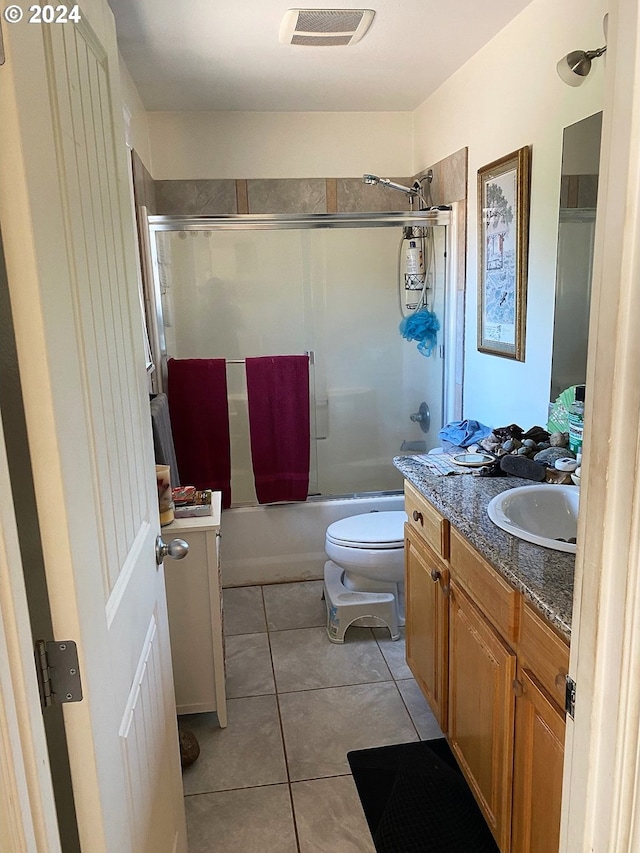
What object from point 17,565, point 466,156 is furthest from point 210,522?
point 466,156

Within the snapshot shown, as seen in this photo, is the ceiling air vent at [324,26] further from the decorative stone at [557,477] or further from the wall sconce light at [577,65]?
the decorative stone at [557,477]

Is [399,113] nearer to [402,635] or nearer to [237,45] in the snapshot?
[237,45]

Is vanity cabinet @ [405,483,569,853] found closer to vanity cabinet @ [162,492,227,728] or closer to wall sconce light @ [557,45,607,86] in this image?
vanity cabinet @ [162,492,227,728]

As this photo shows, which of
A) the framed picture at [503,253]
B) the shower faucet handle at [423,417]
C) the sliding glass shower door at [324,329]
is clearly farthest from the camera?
the shower faucet handle at [423,417]

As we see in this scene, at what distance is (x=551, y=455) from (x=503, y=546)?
0.62 m

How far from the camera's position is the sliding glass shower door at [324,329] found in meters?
3.31

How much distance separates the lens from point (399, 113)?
3.53 m

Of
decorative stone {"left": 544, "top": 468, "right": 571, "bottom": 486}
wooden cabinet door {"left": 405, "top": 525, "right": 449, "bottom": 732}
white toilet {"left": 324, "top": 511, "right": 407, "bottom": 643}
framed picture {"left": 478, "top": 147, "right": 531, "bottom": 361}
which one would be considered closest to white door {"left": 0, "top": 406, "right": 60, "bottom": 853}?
wooden cabinet door {"left": 405, "top": 525, "right": 449, "bottom": 732}

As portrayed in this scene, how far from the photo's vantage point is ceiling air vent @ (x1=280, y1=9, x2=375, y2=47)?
7.26ft

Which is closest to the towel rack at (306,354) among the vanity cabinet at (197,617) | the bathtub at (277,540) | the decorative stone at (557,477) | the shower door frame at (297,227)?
the shower door frame at (297,227)

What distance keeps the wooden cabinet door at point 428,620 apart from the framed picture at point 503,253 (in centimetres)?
92

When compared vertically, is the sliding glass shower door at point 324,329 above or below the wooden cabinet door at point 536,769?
above

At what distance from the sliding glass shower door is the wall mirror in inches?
44.6

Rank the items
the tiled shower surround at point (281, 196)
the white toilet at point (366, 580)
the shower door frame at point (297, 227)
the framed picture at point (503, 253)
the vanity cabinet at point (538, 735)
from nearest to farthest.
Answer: the vanity cabinet at point (538, 735) → the framed picture at point (503, 253) → the white toilet at point (366, 580) → the shower door frame at point (297, 227) → the tiled shower surround at point (281, 196)
